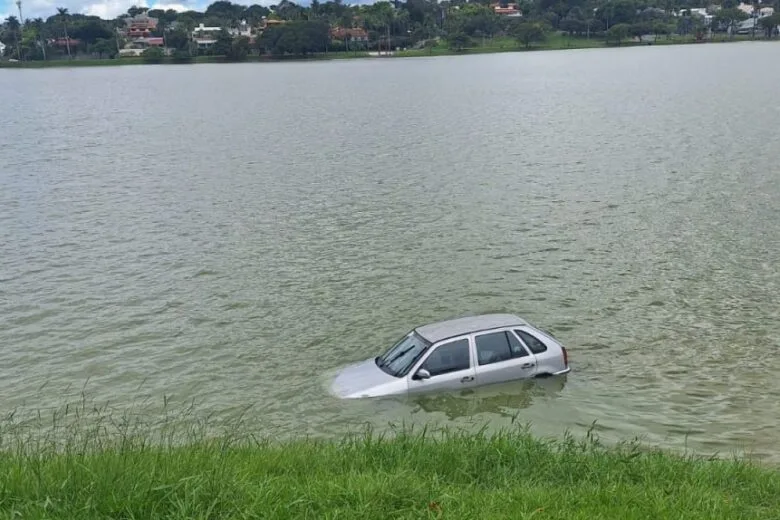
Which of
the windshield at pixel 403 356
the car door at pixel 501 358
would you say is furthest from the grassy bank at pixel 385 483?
the car door at pixel 501 358

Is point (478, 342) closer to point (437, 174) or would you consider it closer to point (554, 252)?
point (554, 252)

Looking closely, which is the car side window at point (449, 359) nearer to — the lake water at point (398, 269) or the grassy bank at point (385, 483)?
the lake water at point (398, 269)

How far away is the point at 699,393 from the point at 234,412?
964 centimetres

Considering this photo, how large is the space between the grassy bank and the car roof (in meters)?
5.26

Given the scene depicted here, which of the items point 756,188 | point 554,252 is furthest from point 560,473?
point 756,188

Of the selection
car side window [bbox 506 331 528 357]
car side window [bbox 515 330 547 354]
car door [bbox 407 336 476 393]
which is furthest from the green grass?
car side window [bbox 515 330 547 354]

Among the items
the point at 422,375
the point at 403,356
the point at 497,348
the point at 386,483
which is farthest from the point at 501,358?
the point at 386,483

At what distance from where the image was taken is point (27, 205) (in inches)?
1484

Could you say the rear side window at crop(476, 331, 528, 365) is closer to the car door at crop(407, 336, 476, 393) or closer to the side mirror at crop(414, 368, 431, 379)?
the car door at crop(407, 336, 476, 393)

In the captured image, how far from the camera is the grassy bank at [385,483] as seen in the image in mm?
6898

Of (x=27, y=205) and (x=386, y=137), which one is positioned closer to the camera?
(x=27, y=205)

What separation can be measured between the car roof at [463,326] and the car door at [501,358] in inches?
9.3

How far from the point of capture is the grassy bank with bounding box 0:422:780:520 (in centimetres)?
690

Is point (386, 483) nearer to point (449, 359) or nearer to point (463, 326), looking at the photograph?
point (449, 359)
